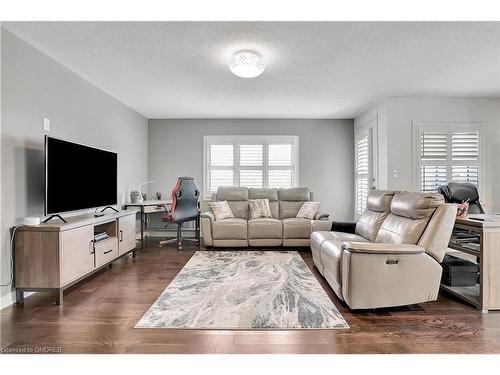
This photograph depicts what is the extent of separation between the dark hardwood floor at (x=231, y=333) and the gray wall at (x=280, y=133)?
3.59 metres

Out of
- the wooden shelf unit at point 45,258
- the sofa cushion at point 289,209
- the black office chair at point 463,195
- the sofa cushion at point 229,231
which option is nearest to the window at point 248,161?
the sofa cushion at point 289,209

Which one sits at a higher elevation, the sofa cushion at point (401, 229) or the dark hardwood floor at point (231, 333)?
the sofa cushion at point (401, 229)

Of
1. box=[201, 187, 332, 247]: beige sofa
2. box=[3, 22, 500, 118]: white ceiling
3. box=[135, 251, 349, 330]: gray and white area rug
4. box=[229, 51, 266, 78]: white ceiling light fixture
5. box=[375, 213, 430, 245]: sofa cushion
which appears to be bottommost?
box=[135, 251, 349, 330]: gray and white area rug

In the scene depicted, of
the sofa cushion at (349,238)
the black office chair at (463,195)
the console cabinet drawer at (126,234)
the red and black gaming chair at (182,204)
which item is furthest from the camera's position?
the red and black gaming chair at (182,204)

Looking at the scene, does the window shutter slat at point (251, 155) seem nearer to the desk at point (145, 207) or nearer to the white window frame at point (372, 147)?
the desk at point (145, 207)

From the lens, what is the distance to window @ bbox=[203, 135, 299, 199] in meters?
6.20

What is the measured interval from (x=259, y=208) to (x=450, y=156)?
323cm

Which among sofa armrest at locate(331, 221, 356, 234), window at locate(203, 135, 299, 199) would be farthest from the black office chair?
window at locate(203, 135, 299, 199)

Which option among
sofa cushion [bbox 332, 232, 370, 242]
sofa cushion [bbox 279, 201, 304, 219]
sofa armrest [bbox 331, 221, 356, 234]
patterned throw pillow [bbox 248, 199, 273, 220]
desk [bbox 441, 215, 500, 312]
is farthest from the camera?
sofa cushion [bbox 279, 201, 304, 219]

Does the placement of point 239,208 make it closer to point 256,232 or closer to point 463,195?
point 256,232

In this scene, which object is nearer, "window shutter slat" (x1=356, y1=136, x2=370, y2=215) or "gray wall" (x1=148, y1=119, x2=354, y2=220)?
"window shutter slat" (x1=356, y1=136, x2=370, y2=215)

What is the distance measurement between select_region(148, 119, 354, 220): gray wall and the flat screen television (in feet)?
6.86

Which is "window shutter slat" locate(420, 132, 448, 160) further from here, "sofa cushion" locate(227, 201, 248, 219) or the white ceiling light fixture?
the white ceiling light fixture

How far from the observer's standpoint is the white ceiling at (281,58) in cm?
255
